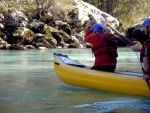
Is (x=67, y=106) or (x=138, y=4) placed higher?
(x=138, y=4)

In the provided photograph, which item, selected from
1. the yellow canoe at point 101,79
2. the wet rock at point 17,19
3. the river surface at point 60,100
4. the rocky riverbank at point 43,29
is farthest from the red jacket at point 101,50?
the wet rock at point 17,19

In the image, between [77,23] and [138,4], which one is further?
[138,4]

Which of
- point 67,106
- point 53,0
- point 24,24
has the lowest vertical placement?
point 67,106

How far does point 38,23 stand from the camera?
32.6 metres

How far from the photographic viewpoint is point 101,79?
748 cm

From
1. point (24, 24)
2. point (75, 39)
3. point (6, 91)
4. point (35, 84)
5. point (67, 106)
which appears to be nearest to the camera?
point (67, 106)

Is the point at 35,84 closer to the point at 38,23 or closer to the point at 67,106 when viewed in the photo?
the point at 67,106

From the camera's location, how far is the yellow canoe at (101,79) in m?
6.99

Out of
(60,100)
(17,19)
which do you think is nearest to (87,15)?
(17,19)

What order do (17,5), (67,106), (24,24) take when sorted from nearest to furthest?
1. (67,106)
2. (24,24)
3. (17,5)

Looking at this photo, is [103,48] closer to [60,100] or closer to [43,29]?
[60,100]

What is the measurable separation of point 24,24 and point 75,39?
5.17 metres

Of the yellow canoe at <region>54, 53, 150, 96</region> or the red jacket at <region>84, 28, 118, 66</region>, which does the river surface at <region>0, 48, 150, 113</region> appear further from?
the red jacket at <region>84, 28, 118, 66</region>

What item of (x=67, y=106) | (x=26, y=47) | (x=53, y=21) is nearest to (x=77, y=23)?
(x=53, y=21)
